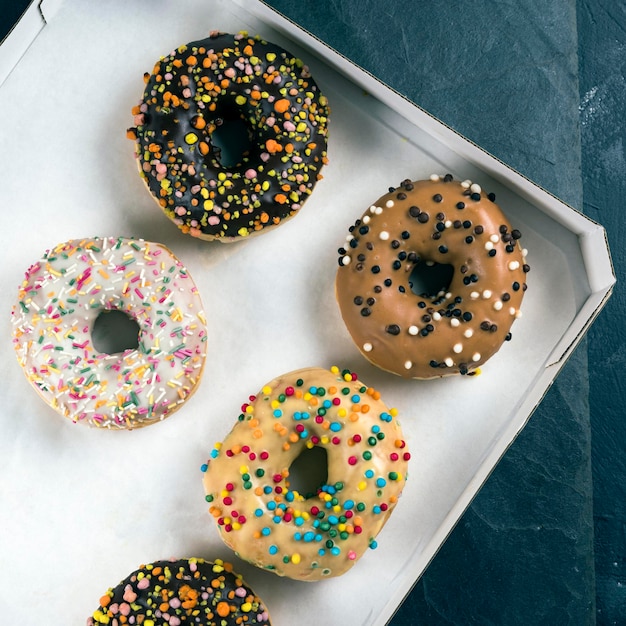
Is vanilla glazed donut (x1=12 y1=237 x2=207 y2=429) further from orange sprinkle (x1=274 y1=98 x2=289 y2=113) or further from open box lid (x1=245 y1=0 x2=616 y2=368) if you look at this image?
open box lid (x1=245 y1=0 x2=616 y2=368)

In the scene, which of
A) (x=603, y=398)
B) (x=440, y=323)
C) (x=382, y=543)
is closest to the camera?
(x=440, y=323)

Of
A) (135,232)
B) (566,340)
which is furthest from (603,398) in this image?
(135,232)

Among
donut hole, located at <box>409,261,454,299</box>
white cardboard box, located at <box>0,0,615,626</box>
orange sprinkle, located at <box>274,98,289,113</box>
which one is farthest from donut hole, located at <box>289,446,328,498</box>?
orange sprinkle, located at <box>274,98,289,113</box>

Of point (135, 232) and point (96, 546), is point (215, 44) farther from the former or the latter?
point (96, 546)

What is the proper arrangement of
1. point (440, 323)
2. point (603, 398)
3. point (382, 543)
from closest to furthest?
point (440, 323)
point (382, 543)
point (603, 398)

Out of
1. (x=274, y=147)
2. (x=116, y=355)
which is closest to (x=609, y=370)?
(x=274, y=147)

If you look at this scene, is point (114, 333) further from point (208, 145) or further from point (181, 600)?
point (181, 600)
